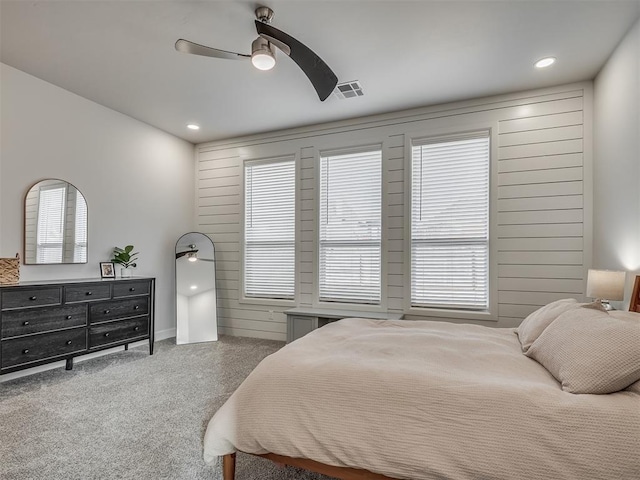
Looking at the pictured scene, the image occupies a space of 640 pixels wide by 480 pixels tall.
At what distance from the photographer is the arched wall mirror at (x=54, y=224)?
131 inches

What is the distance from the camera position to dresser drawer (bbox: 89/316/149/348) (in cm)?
345

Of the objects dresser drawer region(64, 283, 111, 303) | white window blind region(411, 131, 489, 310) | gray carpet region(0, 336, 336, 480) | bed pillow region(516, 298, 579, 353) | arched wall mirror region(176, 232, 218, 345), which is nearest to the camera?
gray carpet region(0, 336, 336, 480)

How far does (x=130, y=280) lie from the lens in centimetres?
382

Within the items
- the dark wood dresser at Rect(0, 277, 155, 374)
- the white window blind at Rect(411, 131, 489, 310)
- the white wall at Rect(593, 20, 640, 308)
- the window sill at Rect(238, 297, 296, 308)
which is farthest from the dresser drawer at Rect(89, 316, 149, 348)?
the white wall at Rect(593, 20, 640, 308)

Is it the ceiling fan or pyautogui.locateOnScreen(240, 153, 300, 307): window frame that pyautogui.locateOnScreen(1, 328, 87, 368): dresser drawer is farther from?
the ceiling fan

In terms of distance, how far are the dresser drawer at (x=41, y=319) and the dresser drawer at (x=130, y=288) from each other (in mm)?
362

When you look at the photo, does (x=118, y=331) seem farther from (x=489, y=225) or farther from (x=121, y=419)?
(x=489, y=225)

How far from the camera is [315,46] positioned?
2832 mm

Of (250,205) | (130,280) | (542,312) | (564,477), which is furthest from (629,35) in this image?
(130,280)

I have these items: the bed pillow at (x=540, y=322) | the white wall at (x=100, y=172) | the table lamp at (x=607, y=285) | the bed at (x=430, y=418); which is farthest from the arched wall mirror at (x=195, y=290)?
the table lamp at (x=607, y=285)

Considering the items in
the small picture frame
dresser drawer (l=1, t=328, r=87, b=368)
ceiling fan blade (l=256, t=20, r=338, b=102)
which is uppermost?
ceiling fan blade (l=256, t=20, r=338, b=102)

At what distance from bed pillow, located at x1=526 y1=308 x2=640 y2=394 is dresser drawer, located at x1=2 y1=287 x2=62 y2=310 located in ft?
12.6

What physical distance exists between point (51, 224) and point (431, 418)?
3983mm

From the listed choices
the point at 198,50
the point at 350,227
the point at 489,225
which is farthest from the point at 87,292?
the point at 489,225
